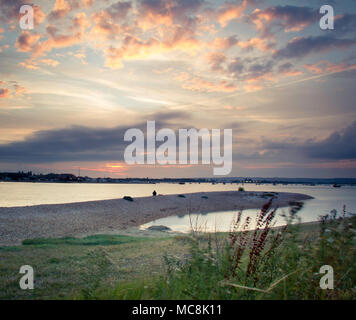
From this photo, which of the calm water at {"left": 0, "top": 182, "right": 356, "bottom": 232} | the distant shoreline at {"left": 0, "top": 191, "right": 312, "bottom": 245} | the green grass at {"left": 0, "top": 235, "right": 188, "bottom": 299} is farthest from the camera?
the calm water at {"left": 0, "top": 182, "right": 356, "bottom": 232}

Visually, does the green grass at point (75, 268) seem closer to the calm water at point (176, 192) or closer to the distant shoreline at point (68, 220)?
the calm water at point (176, 192)

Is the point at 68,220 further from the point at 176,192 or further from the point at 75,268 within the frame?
the point at 176,192

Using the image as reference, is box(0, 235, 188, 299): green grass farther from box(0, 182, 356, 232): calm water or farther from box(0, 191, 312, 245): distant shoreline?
box(0, 191, 312, 245): distant shoreline

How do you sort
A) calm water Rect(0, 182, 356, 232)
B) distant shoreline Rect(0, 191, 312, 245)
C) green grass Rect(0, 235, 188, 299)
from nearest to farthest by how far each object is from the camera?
green grass Rect(0, 235, 188, 299), distant shoreline Rect(0, 191, 312, 245), calm water Rect(0, 182, 356, 232)

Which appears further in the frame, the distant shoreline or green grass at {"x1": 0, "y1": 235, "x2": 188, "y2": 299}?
the distant shoreline

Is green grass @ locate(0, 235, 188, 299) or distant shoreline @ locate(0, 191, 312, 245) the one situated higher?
green grass @ locate(0, 235, 188, 299)

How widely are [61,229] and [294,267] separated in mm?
22311

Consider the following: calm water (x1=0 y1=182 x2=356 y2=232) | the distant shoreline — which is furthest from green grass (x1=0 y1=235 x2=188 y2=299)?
the distant shoreline

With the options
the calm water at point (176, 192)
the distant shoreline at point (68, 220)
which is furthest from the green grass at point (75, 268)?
the distant shoreline at point (68, 220)

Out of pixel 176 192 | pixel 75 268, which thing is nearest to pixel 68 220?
pixel 75 268

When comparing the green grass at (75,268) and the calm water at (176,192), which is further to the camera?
the calm water at (176,192)
